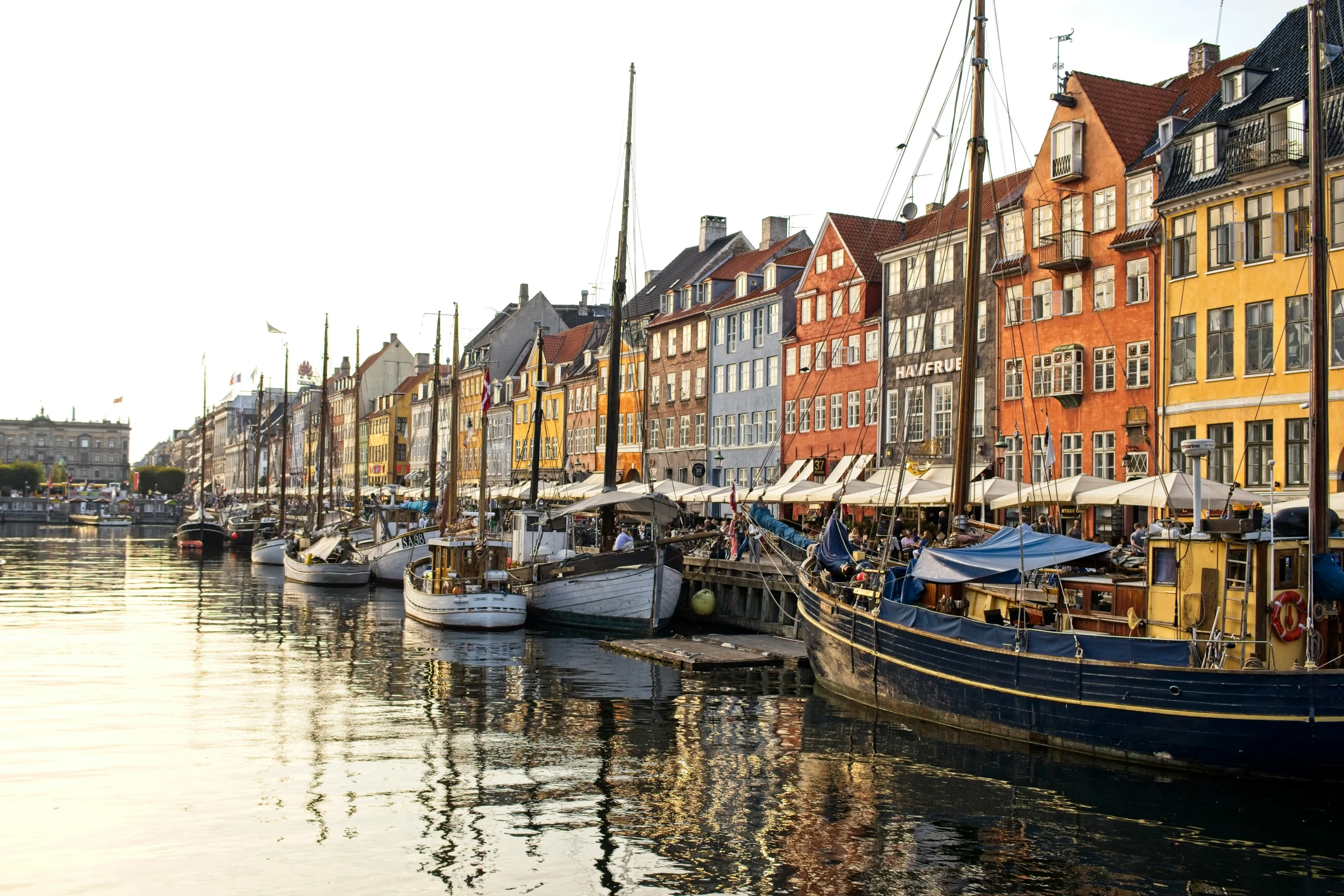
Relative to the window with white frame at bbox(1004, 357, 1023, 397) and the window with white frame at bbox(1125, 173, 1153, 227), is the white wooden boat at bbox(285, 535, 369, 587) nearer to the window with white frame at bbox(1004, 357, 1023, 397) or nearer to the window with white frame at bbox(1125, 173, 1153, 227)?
the window with white frame at bbox(1004, 357, 1023, 397)

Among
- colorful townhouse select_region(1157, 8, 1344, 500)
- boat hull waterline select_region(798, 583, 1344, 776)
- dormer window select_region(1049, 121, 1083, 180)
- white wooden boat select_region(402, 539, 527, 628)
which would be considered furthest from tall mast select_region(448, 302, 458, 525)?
boat hull waterline select_region(798, 583, 1344, 776)

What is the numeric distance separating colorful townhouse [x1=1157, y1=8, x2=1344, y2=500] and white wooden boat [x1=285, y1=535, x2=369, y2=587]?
38473 millimetres

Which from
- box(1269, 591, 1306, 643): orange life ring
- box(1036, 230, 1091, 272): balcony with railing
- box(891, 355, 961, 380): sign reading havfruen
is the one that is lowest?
box(1269, 591, 1306, 643): orange life ring

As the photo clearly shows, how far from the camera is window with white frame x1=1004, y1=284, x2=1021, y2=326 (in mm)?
Answer: 51844

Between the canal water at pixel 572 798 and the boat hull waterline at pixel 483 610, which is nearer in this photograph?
the canal water at pixel 572 798

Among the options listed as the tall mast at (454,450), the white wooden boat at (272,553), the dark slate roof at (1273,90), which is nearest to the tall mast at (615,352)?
the tall mast at (454,450)

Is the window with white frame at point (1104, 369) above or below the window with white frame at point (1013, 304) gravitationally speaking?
below

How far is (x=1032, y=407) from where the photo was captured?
165 ft

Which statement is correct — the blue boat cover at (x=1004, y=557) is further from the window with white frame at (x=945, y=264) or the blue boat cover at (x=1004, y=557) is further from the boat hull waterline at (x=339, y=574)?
the boat hull waterline at (x=339, y=574)

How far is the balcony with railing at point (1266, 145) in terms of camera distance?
3878 cm

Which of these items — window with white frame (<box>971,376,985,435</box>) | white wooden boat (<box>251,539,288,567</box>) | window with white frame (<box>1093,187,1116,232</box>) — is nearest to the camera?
window with white frame (<box>1093,187,1116,232</box>)

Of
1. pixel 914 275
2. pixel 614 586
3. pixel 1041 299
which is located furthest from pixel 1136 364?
pixel 614 586

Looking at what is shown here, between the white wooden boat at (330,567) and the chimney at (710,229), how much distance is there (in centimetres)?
3434

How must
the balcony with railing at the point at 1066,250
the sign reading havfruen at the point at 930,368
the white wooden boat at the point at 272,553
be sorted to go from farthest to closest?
1. the white wooden boat at the point at 272,553
2. the sign reading havfruen at the point at 930,368
3. the balcony with railing at the point at 1066,250
